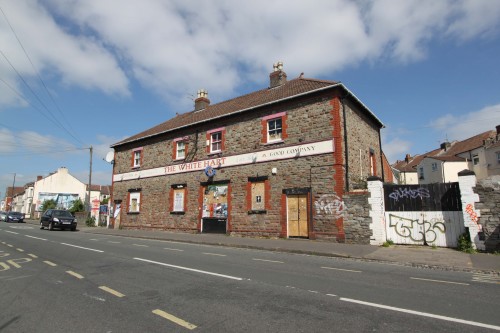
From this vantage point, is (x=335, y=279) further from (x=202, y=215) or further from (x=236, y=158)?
(x=202, y=215)

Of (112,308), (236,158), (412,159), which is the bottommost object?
(112,308)

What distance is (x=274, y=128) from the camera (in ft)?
57.5

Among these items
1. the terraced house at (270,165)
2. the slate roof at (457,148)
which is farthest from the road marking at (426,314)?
the slate roof at (457,148)

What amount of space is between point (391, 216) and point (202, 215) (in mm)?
10992

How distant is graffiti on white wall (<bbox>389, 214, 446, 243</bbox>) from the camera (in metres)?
12.9

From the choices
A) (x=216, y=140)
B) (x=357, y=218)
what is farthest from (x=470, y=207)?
(x=216, y=140)

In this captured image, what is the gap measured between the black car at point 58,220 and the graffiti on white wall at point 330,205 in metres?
19.3

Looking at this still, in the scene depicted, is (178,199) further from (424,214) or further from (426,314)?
(426,314)

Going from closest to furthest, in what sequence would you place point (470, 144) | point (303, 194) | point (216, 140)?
point (303, 194) → point (216, 140) → point (470, 144)

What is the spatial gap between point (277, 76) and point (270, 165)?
24.7 ft

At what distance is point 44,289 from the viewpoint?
618 centimetres

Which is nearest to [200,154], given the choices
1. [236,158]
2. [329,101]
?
[236,158]

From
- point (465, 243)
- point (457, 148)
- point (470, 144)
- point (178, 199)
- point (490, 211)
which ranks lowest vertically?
point (465, 243)

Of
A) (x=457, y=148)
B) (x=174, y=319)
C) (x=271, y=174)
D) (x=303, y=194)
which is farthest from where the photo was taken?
(x=457, y=148)
